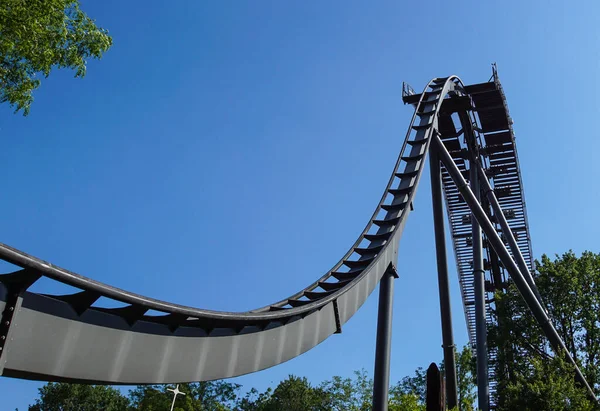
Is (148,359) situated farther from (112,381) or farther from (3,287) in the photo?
(3,287)

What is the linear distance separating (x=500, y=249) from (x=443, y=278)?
81.2 inches

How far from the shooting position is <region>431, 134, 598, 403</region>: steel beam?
52.1 feet

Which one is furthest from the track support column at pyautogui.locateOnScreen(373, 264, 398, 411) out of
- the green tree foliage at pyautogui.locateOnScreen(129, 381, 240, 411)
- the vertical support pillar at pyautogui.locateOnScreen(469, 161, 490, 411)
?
the green tree foliage at pyautogui.locateOnScreen(129, 381, 240, 411)

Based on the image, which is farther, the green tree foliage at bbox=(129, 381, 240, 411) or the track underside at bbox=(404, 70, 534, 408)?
the green tree foliage at bbox=(129, 381, 240, 411)

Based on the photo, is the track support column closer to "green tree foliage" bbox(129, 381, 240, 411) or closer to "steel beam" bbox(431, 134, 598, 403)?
"steel beam" bbox(431, 134, 598, 403)

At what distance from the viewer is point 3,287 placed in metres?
3.61

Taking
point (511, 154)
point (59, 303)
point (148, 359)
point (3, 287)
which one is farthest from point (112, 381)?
point (511, 154)

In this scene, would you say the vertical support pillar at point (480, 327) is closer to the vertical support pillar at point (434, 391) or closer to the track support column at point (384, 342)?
the track support column at point (384, 342)

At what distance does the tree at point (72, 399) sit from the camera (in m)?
46.5

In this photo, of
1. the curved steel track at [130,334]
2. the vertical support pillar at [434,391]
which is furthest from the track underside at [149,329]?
the vertical support pillar at [434,391]

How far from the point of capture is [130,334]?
4477 millimetres

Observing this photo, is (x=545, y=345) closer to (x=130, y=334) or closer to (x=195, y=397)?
(x=130, y=334)

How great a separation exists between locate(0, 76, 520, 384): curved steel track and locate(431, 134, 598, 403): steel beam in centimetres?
906

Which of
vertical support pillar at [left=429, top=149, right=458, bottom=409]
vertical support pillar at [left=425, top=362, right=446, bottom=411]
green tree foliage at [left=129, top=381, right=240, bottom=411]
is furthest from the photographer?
green tree foliage at [left=129, top=381, right=240, bottom=411]
